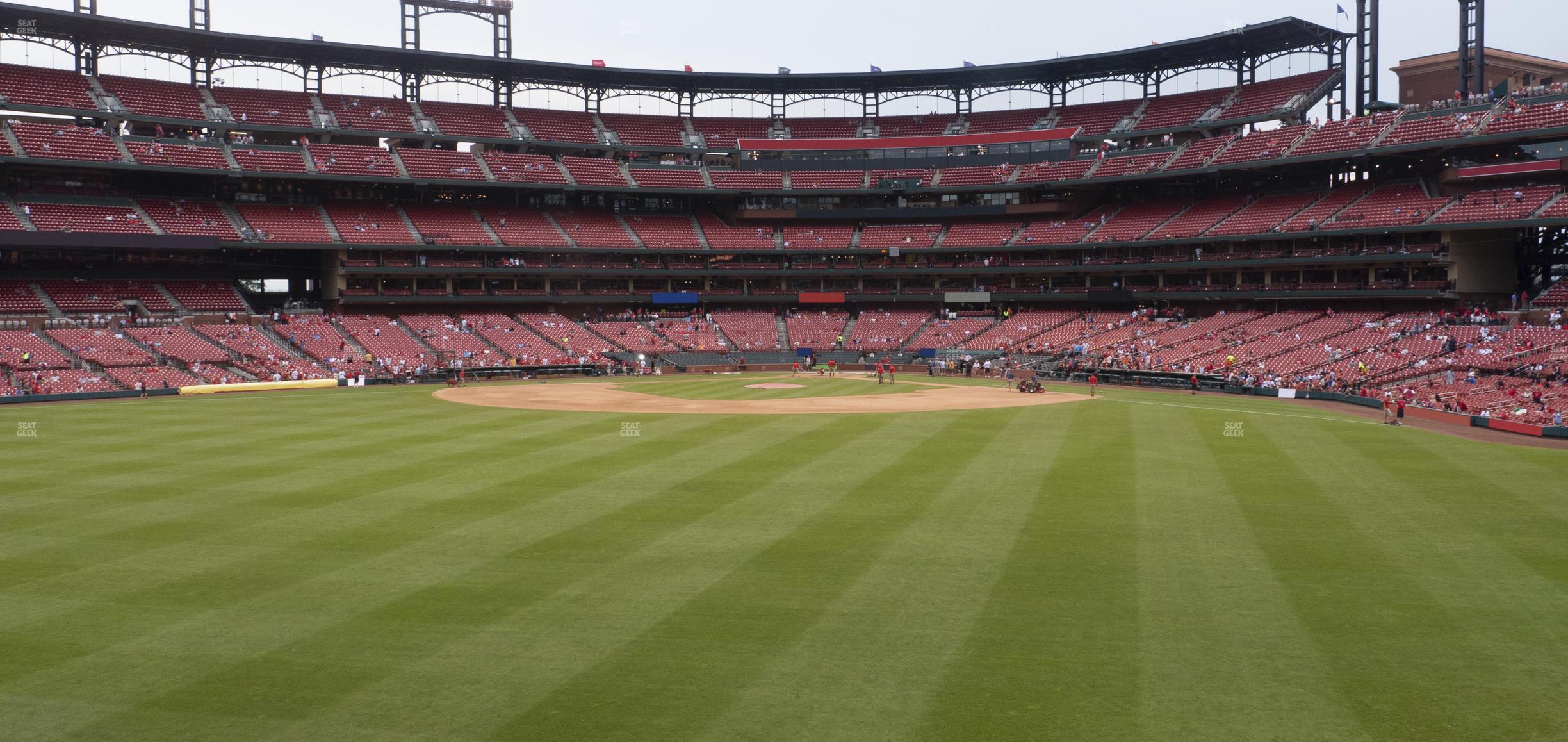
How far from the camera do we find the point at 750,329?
85.9 metres

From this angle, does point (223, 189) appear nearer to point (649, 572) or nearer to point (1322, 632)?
point (649, 572)

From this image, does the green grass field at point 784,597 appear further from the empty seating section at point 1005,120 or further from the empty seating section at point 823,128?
the empty seating section at point 823,128

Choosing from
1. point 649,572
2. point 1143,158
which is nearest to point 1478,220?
point 1143,158

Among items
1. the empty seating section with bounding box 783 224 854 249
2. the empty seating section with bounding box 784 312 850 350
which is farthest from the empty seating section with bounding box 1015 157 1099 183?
the empty seating section with bounding box 784 312 850 350

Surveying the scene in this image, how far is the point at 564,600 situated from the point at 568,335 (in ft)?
219

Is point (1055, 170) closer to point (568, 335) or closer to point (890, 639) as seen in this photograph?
point (568, 335)

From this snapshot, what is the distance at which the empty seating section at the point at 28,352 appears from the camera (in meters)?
54.8

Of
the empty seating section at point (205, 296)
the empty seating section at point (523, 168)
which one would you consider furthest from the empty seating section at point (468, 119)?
the empty seating section at point (205, 296)

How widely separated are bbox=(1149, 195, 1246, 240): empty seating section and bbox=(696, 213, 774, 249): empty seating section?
110 feet

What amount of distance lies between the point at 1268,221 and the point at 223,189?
3164 inches

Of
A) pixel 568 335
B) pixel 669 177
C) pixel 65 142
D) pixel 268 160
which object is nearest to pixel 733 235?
pixel 669 177

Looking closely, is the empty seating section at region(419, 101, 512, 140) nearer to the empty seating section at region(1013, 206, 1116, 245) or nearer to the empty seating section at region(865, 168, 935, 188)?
the empty seating section at region(865, 168, 935, 188)

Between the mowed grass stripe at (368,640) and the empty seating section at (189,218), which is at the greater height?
the empty seating section at (189,218)

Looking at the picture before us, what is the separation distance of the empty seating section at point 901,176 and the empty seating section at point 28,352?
6341 cm
